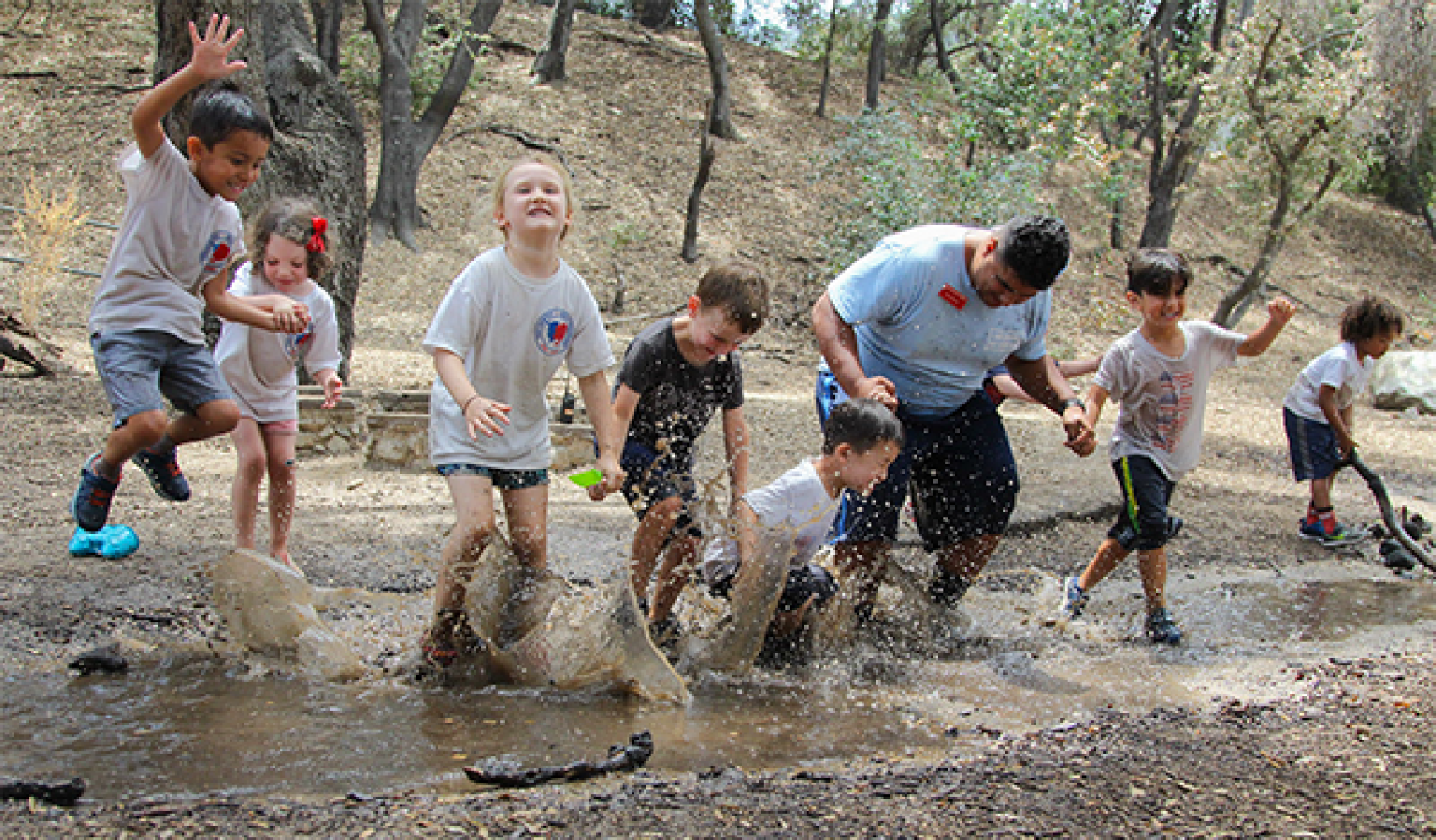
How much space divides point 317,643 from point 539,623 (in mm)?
721

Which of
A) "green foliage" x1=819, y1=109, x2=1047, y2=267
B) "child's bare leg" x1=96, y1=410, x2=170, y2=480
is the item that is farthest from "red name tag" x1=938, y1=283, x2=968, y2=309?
"green foliage" x1=819, y1=109, x2=1047, y2=267

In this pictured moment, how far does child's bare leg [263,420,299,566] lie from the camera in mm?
4430

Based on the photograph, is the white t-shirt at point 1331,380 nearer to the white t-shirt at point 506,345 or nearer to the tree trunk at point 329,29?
the white t-shirt at point 506,345

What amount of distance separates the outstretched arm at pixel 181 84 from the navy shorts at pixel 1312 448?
6445 millimetres

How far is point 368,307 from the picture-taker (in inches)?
557

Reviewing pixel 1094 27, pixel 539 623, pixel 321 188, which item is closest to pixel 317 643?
pixel 539 623

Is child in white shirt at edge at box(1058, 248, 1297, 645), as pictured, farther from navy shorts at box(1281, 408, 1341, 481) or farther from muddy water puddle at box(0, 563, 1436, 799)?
navy shorts at box(1281, 408, 1341, 481)

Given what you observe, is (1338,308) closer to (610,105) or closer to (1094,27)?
(1094,27)

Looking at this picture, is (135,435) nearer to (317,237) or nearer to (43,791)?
(317,237)

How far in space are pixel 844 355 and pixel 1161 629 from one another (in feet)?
6.29

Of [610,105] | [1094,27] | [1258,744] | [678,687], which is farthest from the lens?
[610,105]

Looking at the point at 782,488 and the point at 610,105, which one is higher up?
the point at 610,105

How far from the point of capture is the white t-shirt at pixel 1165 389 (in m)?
4.81

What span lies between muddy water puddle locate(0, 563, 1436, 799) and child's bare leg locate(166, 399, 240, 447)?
0.88 meters
